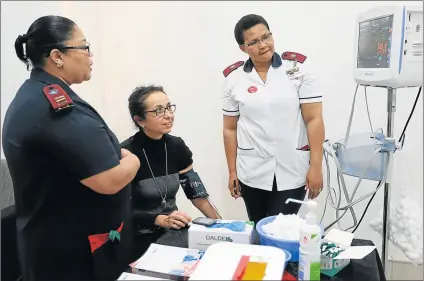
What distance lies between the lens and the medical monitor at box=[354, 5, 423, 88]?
1.29 m

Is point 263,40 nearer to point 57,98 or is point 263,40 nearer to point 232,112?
point 232,112

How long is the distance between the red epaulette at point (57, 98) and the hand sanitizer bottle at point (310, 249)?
68cm

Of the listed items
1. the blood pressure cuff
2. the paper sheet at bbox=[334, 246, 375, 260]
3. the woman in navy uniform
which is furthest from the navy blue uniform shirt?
the paper sheet at bbox=[334, 246, 375, 260]

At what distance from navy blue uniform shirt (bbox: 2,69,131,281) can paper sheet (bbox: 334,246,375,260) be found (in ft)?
2.18

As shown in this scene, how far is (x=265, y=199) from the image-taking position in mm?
1892

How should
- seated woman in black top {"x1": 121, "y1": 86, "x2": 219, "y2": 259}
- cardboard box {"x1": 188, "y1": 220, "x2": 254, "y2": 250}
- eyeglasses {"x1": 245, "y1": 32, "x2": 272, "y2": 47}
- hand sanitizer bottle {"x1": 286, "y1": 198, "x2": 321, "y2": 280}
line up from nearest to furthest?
hand sanitizer bottle {"x1": 286, "y1": 198, "x2": 321, "y2": 280} → cardboard box {"x1": 188, "y1": 220, "x2": 254, "y2": 250} → seated woman in black top {"x1": 121, "y1": 86, "x2": 219, "y2": 259} → eyeglasses {"x1": 245, "y1": 32, "x2": 272, "y2": 47}

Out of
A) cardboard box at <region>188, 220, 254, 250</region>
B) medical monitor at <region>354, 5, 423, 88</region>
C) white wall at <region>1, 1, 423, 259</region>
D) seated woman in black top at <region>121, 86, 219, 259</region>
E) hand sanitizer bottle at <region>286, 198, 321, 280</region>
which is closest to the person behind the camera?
hand sanitizer bottle at <region>286, 198, 321, 280</region>

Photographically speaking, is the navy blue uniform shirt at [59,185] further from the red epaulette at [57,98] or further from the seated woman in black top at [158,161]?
the seated woman in black top at [158,161]

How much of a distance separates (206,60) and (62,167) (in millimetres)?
1393

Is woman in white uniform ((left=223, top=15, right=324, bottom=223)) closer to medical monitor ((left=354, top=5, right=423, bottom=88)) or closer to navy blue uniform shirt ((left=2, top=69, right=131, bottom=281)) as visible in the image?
medical monitor ((left=354, top=5, right=423, bottom=88))

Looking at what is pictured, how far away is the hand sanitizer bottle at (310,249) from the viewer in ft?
2.93

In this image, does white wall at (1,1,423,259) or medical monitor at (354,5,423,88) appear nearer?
medical monitor at (354,5,423,88)

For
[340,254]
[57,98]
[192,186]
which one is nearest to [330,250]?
[340,254]

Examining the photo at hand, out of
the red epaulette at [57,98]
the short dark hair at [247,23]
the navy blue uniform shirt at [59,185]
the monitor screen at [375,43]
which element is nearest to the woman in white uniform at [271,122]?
the short dark hair at [247,23]
